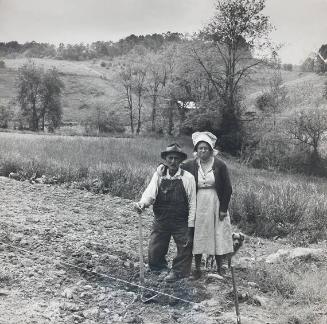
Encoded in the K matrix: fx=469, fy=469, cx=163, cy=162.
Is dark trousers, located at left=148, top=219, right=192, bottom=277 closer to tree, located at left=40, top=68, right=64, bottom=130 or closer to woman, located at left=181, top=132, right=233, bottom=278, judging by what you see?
woman, located at left=181, top=132, right=233, bottom=278

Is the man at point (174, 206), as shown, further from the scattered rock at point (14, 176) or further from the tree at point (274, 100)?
the tree at point (274, 100)

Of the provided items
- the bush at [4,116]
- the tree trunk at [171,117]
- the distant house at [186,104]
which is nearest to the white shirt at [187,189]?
the distant house at [186,104]

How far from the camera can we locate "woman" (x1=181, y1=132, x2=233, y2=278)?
5414mm

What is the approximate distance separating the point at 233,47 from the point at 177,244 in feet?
92.0

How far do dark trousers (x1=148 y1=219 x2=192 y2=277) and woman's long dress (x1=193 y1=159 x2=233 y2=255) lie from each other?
132 millimetres

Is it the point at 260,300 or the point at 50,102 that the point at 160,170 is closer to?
the point at 260,300

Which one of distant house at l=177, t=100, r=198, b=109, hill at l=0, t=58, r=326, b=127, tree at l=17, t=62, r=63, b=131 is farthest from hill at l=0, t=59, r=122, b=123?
distant house at l=177, t=100, r=198, b=109

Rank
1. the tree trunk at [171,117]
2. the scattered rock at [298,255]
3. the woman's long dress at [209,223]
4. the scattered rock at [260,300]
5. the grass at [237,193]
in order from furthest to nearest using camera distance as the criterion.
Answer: the tree trunk at [171,117]
the grass at [237,193]
the scattered rock at [298,255]
the woman's long dress at [209,223]
the scattered rock at [260,300]

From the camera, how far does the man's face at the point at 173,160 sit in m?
5.28

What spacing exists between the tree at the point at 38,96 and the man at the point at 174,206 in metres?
40.4

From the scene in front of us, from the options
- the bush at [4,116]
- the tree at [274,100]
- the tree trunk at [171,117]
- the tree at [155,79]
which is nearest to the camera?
the tree at [274,100]

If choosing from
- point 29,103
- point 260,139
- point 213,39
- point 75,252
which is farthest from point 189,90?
point 75,252

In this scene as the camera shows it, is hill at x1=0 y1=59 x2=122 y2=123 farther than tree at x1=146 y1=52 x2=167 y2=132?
Yes

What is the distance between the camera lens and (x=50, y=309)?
4.54 metres
